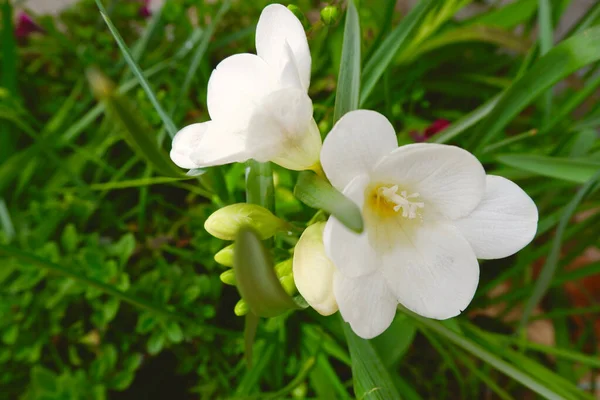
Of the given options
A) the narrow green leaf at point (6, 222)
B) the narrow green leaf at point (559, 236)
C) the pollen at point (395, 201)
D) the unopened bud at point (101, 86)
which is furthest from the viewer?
the narrow green leaf at point (6, 222)

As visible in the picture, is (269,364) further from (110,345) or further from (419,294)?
(419,294)

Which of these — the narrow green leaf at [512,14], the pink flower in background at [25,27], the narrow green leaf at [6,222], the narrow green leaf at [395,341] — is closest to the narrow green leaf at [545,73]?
the narrow green leaf at [395,341]

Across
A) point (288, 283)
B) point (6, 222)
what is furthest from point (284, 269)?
point (6, 222)

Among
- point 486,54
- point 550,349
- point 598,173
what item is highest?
point 598,173

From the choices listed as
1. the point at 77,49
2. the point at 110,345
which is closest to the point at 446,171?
the point at 110,345

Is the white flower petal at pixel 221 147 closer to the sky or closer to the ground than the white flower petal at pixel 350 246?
closer to the sky

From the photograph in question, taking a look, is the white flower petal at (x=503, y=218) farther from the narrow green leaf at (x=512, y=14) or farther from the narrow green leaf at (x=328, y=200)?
the narrow green leaf at (x=512, y=14)

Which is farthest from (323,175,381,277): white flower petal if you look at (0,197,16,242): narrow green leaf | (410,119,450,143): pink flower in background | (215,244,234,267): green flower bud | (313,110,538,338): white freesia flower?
(0,197,16,242): narrow green leaf
